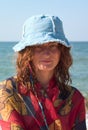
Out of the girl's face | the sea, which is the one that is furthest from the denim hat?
the sea

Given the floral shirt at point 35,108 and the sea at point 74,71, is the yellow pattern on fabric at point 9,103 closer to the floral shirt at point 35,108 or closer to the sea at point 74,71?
the floral shirt at point 35,108

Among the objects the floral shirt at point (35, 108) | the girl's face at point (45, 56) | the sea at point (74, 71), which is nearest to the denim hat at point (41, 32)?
the girl's face at point (45, 56)

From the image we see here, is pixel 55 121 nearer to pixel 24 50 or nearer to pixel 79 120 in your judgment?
pixel 79 120

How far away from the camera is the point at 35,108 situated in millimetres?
2977

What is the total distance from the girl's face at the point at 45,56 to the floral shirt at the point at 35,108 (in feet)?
0.47

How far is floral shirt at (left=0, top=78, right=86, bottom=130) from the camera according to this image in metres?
2.92

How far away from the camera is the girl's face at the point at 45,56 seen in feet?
9.60

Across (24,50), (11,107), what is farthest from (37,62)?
(11,107)

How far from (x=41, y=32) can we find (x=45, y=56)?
5.6 inches

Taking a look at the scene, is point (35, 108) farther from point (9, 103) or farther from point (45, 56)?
point (45, 56)

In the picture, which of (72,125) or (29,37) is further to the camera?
(72,125)

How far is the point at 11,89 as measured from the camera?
2.99 meters

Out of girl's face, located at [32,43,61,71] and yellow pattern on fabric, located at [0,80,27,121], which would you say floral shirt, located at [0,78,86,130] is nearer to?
yellow pattern on fabric, located at [0,80,27,121]

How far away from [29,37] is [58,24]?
20 cm
